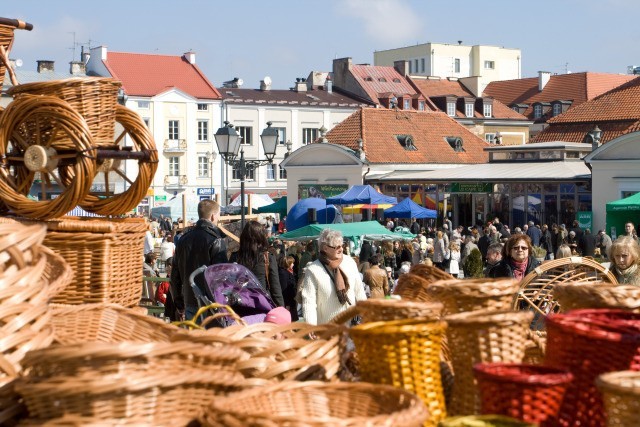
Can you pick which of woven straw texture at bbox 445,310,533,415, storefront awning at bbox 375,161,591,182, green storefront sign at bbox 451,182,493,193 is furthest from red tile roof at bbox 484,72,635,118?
woven straw texture at bbox 445,310,533,415

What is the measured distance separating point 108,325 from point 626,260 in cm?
495

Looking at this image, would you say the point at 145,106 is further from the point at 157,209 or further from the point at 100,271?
the point at 100,271

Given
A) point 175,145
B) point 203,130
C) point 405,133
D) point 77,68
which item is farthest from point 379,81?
point 77,68

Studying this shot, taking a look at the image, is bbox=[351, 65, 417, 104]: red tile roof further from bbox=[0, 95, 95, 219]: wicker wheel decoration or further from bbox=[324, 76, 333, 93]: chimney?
bbox=[0, 95, 95, 219]: wicker wheel decoration

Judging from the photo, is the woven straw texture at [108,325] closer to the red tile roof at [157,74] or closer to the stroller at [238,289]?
the stroller at [238,289]

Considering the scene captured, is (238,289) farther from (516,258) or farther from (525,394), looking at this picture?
(525,394)

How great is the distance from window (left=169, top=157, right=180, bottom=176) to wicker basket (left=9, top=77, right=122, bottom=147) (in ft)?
209

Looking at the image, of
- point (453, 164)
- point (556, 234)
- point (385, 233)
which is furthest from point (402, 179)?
point (385, 233)

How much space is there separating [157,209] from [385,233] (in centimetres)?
2326

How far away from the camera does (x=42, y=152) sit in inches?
151

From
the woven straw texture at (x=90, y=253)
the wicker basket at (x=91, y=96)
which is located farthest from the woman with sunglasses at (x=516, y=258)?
the wicker basket at (x=91, y=96)

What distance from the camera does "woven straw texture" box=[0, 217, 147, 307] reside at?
3949 millimetres

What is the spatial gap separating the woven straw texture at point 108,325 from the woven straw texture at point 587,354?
0.93 meters

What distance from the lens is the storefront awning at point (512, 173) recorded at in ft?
130
